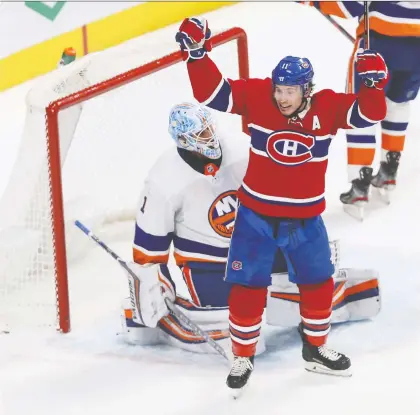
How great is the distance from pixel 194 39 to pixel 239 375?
819mm

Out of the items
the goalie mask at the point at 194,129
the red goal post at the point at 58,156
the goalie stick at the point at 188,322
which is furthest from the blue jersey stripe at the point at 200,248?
the red goal post at the point at 58,156

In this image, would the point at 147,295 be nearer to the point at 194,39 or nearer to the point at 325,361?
the point at 325,361

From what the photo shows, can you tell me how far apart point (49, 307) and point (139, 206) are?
1.70 ft

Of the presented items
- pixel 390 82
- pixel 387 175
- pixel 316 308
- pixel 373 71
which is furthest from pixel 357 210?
pixel 373 71

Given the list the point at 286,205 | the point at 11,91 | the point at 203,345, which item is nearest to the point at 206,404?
the point at 203,345

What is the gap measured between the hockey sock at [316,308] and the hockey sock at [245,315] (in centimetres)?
10

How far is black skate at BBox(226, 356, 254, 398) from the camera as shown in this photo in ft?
9.09

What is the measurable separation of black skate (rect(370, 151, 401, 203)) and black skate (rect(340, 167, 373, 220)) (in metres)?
0.10

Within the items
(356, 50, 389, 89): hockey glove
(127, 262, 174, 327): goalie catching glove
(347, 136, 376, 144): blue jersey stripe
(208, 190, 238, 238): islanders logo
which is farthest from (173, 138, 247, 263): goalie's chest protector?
(347, 136, 376, 144): blue jersey stripe

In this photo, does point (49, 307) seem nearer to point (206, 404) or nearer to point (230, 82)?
point (206, 404)

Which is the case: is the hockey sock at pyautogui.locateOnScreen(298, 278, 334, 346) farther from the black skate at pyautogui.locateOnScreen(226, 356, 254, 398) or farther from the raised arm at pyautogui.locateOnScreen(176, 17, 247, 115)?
the raised arm at pyautogui.locateOnScreen(176, 17, 247, 115)

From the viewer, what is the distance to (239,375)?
9.09 ft

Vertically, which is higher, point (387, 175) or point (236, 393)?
point (387, 175)

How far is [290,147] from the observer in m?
2.59
